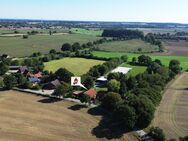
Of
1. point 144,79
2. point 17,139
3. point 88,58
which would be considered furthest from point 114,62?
point 17,139

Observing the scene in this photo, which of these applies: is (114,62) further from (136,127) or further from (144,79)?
(136,127)

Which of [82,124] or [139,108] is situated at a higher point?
[139,108]

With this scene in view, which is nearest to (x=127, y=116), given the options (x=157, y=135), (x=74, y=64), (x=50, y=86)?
(x=157, y=135)

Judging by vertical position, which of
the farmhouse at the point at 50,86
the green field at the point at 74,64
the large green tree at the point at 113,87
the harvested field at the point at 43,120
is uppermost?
the large green tree at the point at 113,87

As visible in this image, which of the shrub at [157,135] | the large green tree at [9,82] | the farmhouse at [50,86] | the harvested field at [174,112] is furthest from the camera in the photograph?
the farmhouse at [50,86]

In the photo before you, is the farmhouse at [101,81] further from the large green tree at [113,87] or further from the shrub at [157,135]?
the shrub at [157,135]

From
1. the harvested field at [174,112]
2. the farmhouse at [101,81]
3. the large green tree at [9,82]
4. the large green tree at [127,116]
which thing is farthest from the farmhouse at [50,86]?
the large green tree at [127,116]
